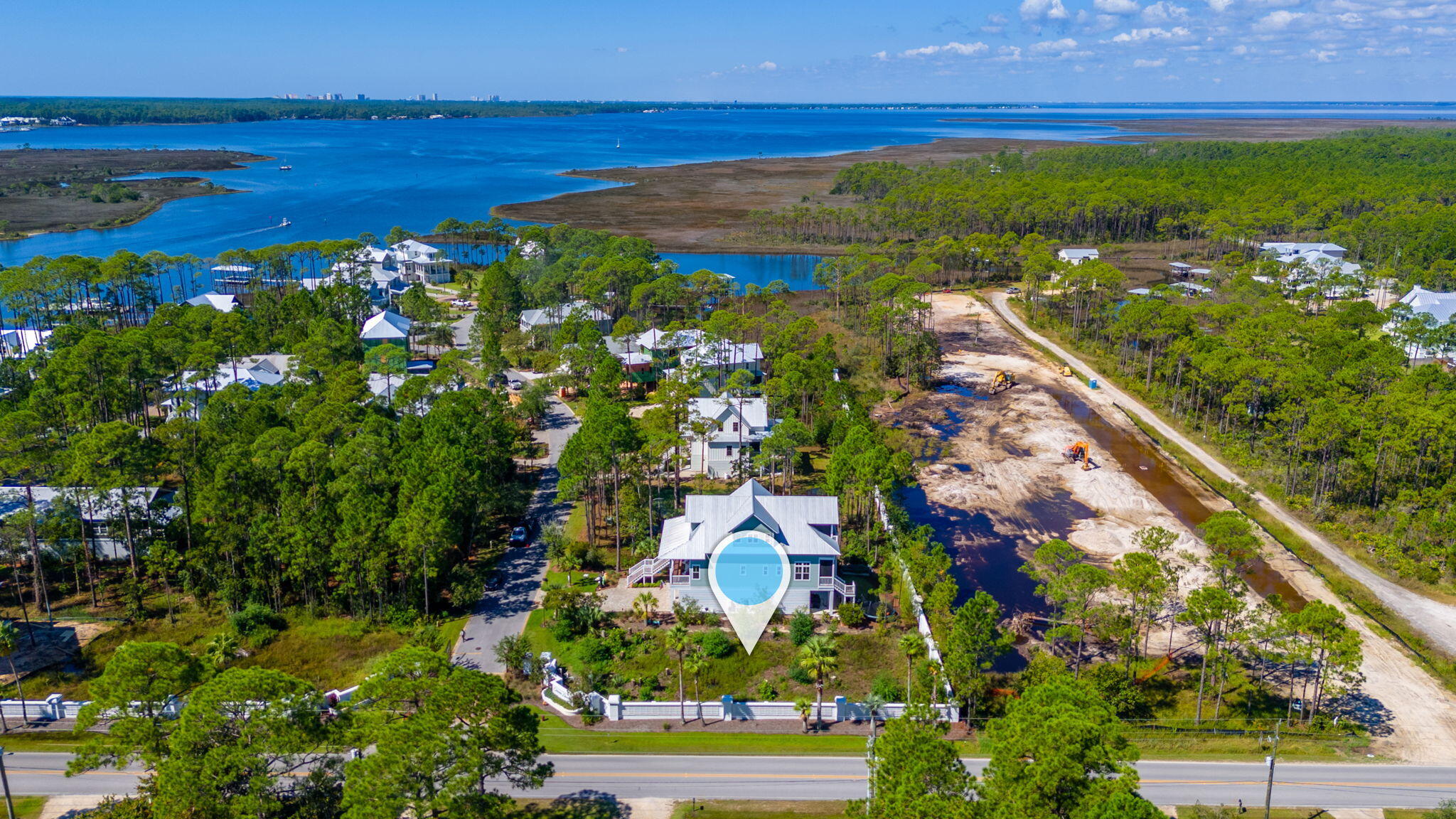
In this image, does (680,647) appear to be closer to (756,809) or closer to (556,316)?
(756,809)

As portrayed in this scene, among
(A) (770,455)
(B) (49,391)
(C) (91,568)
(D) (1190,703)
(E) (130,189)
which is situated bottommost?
(D) (1190,703)

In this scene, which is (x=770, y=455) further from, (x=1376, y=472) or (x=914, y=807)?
(x=1376, y=472)

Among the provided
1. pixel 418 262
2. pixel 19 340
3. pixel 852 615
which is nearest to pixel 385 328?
pixel 19 340

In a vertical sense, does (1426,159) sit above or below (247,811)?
above

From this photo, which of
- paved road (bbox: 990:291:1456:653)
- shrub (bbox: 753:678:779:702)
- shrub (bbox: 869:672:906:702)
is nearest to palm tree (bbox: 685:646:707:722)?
shrub (bbox: 753:678:779:702)

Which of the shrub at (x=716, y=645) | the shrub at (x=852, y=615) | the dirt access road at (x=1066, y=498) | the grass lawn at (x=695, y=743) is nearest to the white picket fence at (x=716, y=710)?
the grass lawn at (x=695, y=743)

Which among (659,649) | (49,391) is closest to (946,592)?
(659,649)

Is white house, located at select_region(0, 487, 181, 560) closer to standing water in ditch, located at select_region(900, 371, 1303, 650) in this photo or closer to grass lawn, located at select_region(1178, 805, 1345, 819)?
standing water in ditch, located at select_region(900, 371, 1303, 650)
